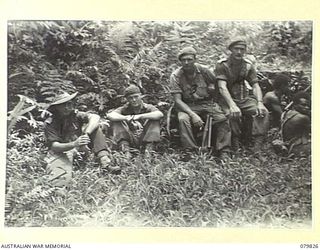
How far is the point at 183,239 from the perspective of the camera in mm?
1348

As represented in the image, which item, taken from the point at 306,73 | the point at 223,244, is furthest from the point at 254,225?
the point at 306,73

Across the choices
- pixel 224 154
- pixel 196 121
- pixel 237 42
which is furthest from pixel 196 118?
pixel 237 42

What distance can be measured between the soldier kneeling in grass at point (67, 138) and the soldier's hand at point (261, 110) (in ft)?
1.29

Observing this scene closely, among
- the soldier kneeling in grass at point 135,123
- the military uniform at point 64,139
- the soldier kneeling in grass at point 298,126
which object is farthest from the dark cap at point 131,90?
the soldier kneeling in grass at point 298,126

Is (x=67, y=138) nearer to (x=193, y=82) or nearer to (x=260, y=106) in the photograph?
(x=193, y=82)

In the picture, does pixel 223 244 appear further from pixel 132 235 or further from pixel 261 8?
pixel 261 8

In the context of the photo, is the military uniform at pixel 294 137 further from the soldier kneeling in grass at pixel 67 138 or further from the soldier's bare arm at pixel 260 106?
the soldier kneeling in grass at pixel 67 138

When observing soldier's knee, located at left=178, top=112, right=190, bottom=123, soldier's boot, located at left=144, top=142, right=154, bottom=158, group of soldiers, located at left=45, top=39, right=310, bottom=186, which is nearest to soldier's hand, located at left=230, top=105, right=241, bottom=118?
group of soldiers, located at left=45, top=39, right=310, bottom=186

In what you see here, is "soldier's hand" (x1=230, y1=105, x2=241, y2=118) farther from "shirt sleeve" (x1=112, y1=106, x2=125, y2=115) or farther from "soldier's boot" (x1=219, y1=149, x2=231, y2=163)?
"shirt sleeve" (x1=112, y1=106, x2=125, y2=115)

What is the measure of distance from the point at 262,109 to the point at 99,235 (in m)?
0.53

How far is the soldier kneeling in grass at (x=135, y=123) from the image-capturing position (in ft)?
4.50

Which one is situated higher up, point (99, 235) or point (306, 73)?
point (306, 73)

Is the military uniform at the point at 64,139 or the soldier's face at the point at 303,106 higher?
the soldier's face at the point at 303,106

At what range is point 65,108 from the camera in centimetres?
137
